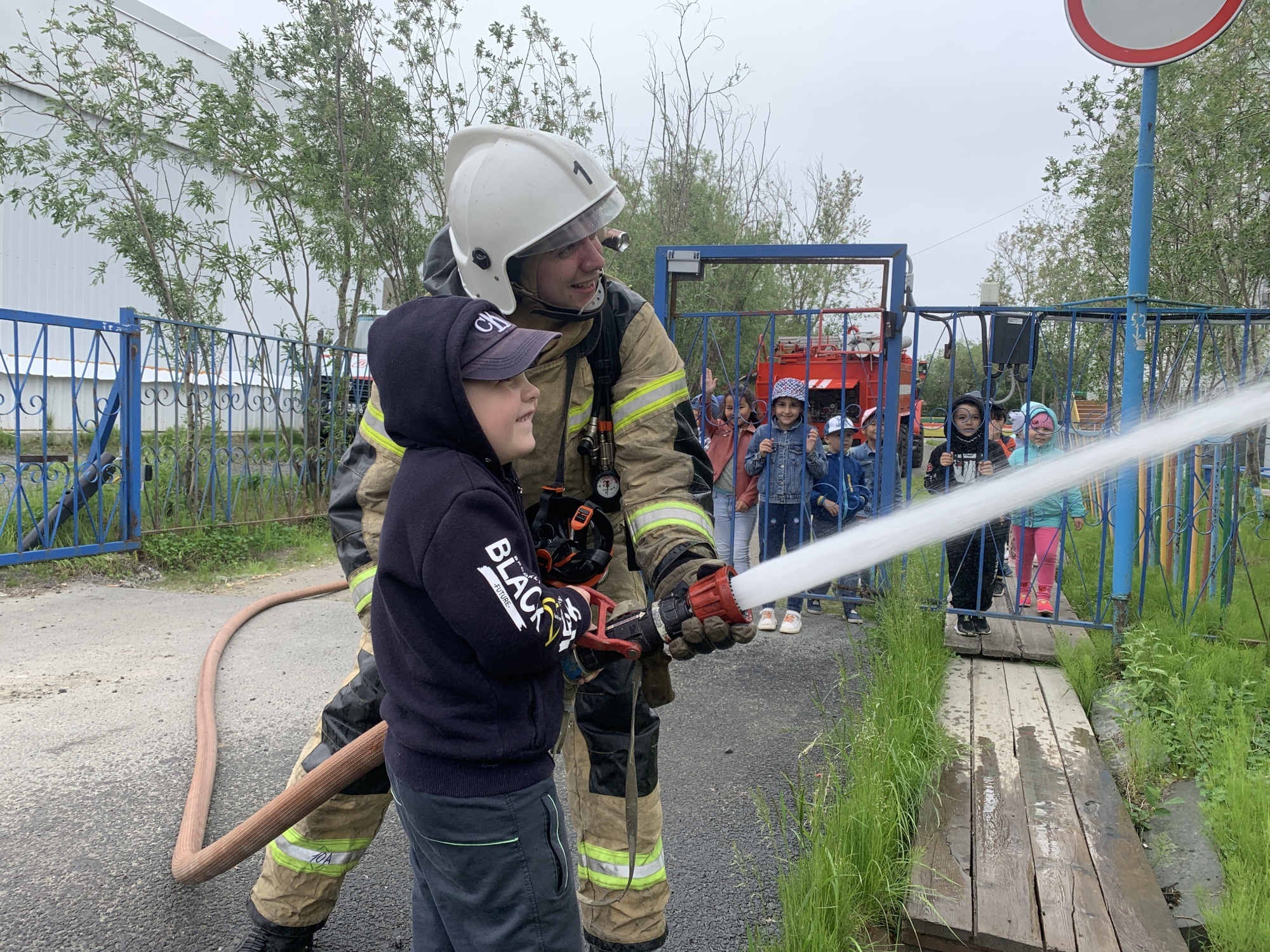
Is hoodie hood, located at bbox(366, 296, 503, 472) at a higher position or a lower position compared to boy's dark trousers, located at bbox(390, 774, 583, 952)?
higher

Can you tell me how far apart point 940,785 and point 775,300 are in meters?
11.6

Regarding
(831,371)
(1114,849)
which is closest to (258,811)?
(1114,849)

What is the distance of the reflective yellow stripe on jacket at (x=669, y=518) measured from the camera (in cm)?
229

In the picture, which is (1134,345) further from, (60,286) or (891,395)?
(60,286)

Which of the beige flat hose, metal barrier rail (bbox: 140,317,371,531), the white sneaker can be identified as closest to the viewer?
the beige flat hose

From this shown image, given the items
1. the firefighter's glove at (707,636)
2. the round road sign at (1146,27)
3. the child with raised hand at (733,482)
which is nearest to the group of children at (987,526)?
the child with raised hand at (733,482)

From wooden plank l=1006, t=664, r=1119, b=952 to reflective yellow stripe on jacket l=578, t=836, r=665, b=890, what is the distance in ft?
3.14

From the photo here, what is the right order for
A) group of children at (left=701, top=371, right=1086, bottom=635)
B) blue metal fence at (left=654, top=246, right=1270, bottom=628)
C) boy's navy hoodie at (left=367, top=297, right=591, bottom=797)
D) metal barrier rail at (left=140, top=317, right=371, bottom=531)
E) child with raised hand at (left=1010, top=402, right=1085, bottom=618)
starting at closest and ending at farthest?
boy's navy hoodie at (left=367, top=297, right=591, bottom=797), blue metal fence at (left=654, top=246, right=1270, bottom=628), group of children at (left=701, top=371, right=1086, bottom=635), child with raised hand at (left=1010, top=402, right=1085, bottom=618), metal barrier rail at (left=140, top=317, right=371, bottom=531)

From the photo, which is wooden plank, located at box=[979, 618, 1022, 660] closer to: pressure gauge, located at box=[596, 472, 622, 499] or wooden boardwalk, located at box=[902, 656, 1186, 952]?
wooden boardwalk, located at box=[902, 656, 1186, 952]

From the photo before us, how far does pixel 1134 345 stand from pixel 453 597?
3.80 m

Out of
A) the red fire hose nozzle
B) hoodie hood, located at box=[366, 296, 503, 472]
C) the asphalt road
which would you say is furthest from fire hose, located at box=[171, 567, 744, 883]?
hoodie hood, located at box=[366, 296, 503, 472]

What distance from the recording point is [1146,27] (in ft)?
12.4

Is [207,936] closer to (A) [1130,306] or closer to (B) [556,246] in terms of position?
(B) [556,246]

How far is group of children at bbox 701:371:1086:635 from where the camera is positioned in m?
5.23
